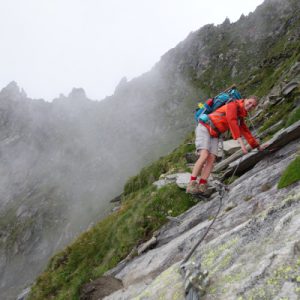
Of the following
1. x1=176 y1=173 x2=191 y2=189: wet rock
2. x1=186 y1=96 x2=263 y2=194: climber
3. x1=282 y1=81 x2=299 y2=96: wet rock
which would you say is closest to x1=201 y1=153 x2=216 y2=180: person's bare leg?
x1=186 y1=96 x2=263 y2=194: climber

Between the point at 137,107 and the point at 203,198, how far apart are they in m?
151

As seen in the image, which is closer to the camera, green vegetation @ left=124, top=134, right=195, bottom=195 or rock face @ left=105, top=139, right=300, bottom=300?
rock face @ left=105, top=139, right=300, bottom=300

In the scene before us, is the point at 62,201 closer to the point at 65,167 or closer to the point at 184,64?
the point at 65,167

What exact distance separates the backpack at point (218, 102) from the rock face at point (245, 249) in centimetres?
254

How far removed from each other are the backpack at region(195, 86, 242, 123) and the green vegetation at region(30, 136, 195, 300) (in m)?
4.43

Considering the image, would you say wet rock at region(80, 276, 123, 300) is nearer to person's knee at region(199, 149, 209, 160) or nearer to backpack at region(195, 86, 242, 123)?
person's knee at region(199, 149, 209, 160)

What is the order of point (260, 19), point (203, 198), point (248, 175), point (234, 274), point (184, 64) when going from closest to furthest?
point (234, 274) < point (248, 175) < point (203, 198) < point (260, 19) < point (184, 64)

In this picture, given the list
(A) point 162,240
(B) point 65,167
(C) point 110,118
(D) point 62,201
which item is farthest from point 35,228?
(A) point 162,240

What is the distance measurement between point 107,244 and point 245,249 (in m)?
10.4

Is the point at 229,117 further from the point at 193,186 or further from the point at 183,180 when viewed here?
the point at 183,180

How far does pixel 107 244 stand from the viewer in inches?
592

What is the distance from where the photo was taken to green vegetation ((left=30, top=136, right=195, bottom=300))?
1332cm

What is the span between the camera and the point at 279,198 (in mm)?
7297

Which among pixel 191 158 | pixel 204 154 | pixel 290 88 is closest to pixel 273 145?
pixel 204 154
